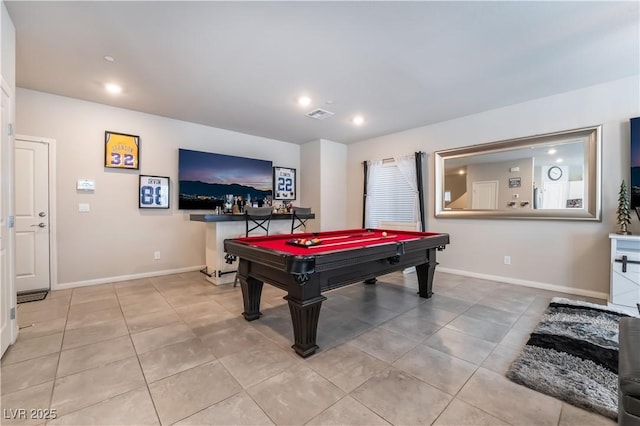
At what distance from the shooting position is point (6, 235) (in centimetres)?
215

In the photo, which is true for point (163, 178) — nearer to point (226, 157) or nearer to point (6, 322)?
point (226, 157)

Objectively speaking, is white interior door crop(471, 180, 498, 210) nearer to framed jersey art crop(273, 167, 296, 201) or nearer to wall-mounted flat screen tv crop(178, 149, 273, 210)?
framed jersey art crop(273, 167, 296, 201)

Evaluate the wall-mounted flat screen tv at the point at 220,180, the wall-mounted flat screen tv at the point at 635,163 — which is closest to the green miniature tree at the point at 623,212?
the wall-mounted flat screen tv at the point at 635,163

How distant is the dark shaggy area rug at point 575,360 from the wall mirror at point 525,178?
153cm

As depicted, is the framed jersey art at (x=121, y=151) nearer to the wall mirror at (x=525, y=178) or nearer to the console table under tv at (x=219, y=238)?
the console table under tv at (x=219, y=238)

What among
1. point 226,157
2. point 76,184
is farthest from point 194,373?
point 226,157

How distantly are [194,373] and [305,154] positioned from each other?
520 cm

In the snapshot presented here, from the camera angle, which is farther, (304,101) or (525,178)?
(525,178)

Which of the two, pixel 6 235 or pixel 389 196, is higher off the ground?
pixel 389 196

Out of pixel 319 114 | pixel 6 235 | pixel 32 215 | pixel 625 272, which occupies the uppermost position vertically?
pixel 319 114

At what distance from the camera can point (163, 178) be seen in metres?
4.58

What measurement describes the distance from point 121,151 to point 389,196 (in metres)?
4.82

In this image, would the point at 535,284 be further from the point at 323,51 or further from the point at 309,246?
the point at 323,51

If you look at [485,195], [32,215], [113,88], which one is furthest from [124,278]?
[485,195]
